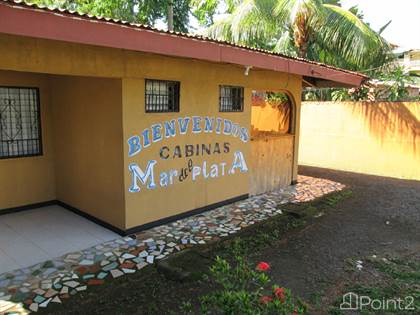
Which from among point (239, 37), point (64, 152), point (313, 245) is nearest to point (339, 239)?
point (313, 245)

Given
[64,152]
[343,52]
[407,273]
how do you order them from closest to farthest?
1. [407,273]
2. [64,152]
3. [343,52]

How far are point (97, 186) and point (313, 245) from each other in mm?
3406

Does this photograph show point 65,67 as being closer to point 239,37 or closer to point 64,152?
point 64,152

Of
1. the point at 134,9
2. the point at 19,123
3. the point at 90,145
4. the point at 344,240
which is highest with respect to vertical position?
the point at 134,9

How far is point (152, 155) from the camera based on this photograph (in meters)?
5.25

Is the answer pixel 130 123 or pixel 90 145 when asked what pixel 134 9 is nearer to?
pixel 90 145

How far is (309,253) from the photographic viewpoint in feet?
15.3

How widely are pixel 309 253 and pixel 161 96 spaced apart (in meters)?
3.18

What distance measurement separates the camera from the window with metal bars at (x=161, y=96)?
5.18 m

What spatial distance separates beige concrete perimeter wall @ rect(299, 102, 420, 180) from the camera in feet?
31.7

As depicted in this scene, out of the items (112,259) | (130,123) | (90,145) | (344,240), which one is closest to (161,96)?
(130,123)

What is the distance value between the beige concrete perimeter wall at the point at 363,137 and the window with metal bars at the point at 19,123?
837cm

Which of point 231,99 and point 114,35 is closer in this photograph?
point 114,35

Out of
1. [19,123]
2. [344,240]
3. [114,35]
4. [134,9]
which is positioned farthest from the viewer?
[134,9]
